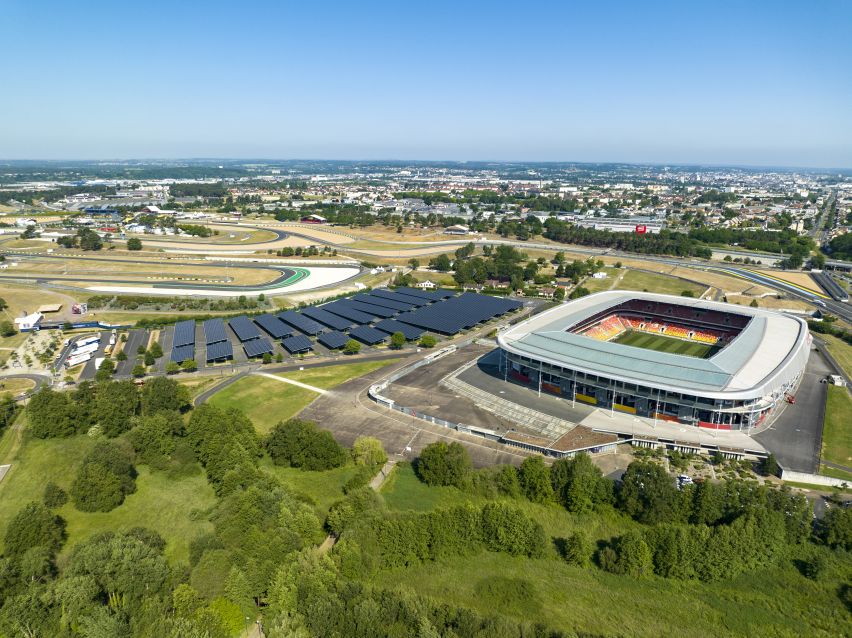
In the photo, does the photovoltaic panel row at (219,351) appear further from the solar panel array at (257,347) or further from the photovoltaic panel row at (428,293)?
the photovoltaic panel row at (428,293)

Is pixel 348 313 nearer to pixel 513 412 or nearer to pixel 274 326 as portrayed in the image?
pixel 274 326

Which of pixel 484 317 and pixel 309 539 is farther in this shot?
pixel 484 317

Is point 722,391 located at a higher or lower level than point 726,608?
higher

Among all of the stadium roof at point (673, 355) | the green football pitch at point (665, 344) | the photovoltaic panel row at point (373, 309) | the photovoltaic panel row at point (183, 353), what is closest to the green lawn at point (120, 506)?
the photovoltaic panel row at point (183, 353)

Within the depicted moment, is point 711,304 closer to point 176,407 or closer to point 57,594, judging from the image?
point 176,407

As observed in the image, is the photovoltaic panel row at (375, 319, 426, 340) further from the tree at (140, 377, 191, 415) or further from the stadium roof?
the tree at (140, 377, 191, 415)

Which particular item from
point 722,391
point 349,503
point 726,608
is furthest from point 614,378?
point 349,503
